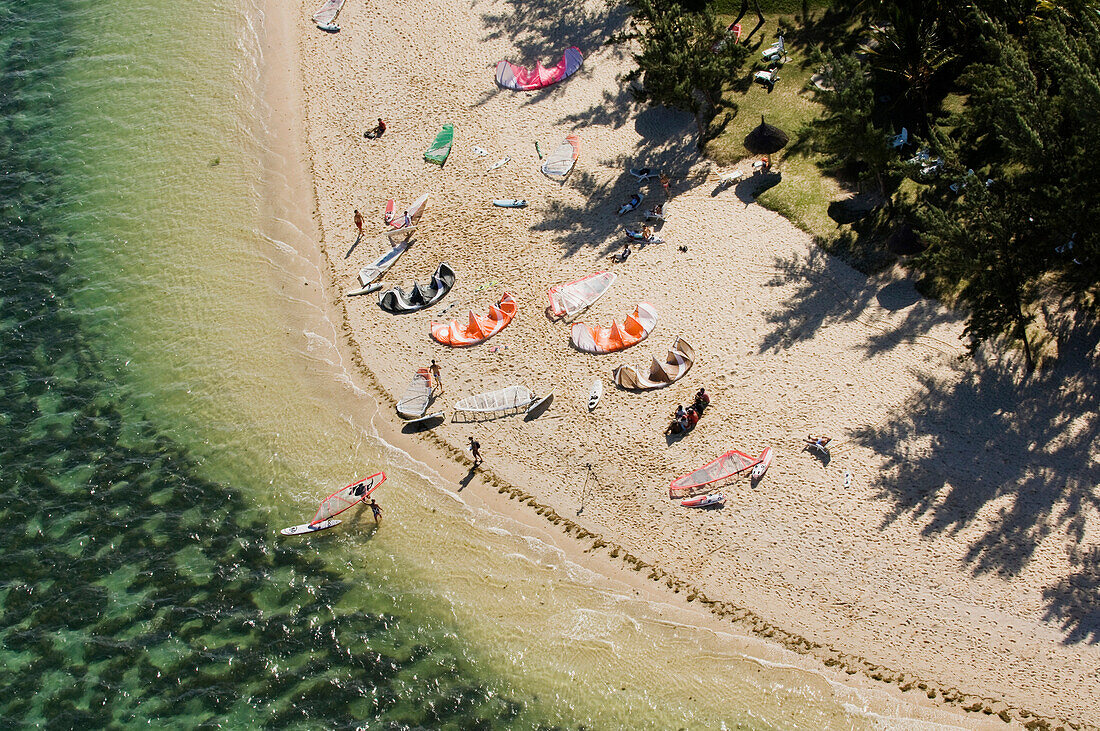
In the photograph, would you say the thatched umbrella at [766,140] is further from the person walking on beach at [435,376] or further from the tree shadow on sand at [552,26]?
the person walking on beach at [435,376]

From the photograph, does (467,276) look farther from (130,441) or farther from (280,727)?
(280,727)

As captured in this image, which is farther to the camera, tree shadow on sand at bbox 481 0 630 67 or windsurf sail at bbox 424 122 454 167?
tree shadow on sand at bbox 481 0 630 67

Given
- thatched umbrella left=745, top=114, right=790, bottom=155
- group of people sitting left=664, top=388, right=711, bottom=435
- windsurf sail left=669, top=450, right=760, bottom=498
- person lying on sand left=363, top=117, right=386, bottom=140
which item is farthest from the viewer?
person lying on sand left=363, top=117, right=386, bottom=140

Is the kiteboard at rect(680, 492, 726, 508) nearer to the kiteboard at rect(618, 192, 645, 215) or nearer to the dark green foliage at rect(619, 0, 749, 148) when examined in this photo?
the kiteboard at rect(618, 192, 645, 215)

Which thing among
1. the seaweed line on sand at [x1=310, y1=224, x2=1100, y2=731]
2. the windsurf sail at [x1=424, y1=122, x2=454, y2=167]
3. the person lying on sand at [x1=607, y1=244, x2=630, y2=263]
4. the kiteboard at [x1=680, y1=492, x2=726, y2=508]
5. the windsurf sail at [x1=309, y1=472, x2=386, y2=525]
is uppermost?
the windsurf sail at [x1=424, y1=122, x2=454, y2=167]

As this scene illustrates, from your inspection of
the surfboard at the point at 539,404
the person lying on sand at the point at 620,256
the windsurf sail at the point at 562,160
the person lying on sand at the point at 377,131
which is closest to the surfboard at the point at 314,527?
the surfboard at the point at 539,404

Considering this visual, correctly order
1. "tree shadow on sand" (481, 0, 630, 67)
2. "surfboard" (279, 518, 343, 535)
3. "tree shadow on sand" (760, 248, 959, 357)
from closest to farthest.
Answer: "surfboard" (279, 518, 343, 535) < "tree shadow on sand" (760, 248, 959, 357) < "tree shadow on sand" (481, 0, 630, 67)

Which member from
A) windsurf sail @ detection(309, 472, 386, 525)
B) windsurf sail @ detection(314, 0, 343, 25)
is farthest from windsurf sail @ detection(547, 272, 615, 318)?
windsurf sail @ detection(314, 0, 343, 25)
